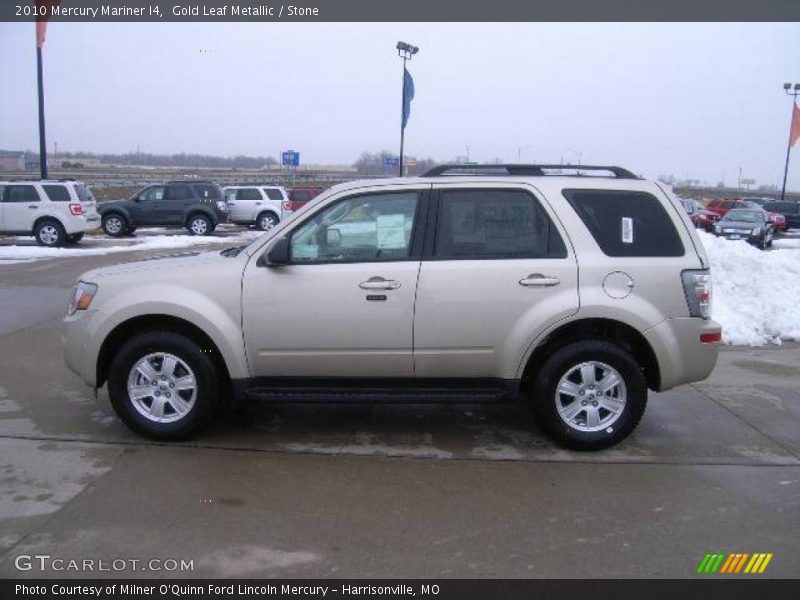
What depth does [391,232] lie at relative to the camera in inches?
187

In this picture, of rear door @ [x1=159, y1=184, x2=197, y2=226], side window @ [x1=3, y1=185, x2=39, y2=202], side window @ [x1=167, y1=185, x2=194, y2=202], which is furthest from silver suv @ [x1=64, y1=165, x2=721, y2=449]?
side window @ [x1=167, y1=185, x2=194, y2=202]

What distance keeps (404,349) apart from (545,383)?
980 millimetres

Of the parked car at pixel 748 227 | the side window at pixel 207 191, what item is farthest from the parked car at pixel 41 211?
the parked car at pixel 748 227

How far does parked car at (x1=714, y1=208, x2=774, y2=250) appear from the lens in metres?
24.6

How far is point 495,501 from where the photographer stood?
3984 mm

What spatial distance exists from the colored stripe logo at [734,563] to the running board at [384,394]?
168 centimetres

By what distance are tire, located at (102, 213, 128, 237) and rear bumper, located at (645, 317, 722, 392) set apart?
2257cm

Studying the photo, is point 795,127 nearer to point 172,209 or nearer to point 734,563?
point 172,209

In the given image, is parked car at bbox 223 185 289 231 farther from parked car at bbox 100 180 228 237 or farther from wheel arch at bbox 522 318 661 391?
wheel arch at bbox 522 318 661 391

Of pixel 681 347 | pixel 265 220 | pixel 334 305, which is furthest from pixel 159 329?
pixel 265 220

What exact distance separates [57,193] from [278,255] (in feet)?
57.1
